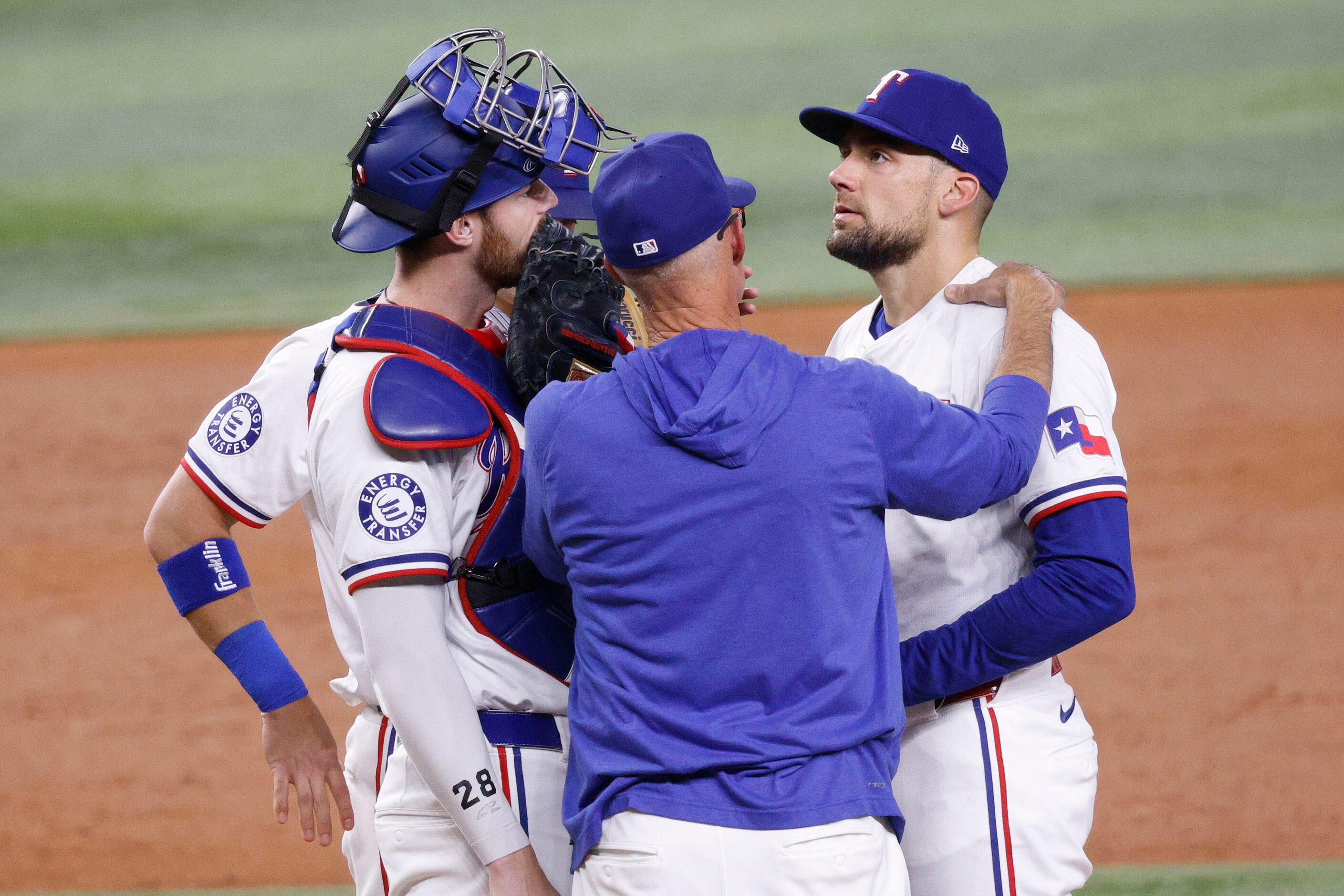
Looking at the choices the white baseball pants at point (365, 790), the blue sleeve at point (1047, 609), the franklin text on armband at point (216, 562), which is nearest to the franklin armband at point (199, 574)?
the franklin text on armband at point (216, 562)

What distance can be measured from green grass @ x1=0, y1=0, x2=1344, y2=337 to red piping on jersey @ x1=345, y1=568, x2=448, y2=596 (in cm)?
990

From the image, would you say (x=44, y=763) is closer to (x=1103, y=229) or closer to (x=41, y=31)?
(x=1103, y=229)

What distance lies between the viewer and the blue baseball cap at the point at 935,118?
2691mm

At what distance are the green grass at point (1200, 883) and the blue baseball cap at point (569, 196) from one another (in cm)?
298

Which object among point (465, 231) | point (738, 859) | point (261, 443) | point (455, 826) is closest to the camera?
point (738, 859)

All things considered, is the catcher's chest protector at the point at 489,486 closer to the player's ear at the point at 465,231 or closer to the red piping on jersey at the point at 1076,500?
the player's ear at the point at 465,231

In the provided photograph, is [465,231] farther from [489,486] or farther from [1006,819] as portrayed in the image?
[1006,819]

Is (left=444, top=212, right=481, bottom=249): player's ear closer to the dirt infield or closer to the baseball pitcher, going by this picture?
the baseball pitcher

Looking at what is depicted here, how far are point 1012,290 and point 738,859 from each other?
1184 millimetres

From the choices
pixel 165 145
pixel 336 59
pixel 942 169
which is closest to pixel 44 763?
pixel 942 169

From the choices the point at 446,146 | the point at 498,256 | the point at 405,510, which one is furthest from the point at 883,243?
the point at 405,510

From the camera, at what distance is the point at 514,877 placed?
2.09 metres

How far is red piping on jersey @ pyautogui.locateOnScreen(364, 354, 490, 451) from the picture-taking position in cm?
210

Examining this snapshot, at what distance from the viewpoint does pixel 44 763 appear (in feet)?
20.0
